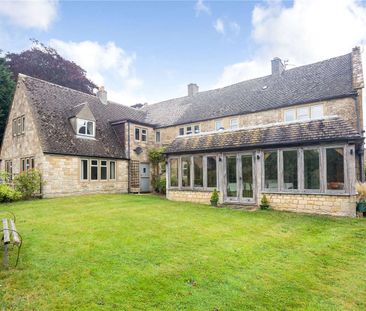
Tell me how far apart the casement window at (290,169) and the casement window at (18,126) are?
18425 mm

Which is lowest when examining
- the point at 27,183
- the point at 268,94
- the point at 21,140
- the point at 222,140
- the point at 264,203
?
the point at 264,203

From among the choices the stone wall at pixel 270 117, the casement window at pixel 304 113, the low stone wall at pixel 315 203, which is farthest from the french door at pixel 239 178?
the casement window at pixel 304 113

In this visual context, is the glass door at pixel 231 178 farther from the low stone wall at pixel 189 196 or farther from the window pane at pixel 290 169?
the window pane at pixel 290 169

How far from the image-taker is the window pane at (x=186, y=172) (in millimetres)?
15500

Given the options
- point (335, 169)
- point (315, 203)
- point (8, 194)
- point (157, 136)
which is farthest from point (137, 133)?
point (335, 169)

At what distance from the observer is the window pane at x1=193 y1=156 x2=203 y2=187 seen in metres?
15.0

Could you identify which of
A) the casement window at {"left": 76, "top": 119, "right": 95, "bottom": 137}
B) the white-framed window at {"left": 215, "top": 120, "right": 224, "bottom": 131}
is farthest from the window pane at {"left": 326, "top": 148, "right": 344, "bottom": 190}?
the casement window at {"left": 76, "top": 119, "right": 95, "bottom": 137}

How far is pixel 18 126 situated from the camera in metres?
19.9

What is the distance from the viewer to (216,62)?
2072 cm

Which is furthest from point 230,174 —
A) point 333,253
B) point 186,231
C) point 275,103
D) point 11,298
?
point 11,298

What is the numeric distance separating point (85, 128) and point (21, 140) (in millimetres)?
4778

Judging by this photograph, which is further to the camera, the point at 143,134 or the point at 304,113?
the point at 143,134

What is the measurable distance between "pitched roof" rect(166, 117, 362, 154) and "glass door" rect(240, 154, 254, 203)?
0.71m

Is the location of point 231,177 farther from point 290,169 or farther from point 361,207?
point 361,207
